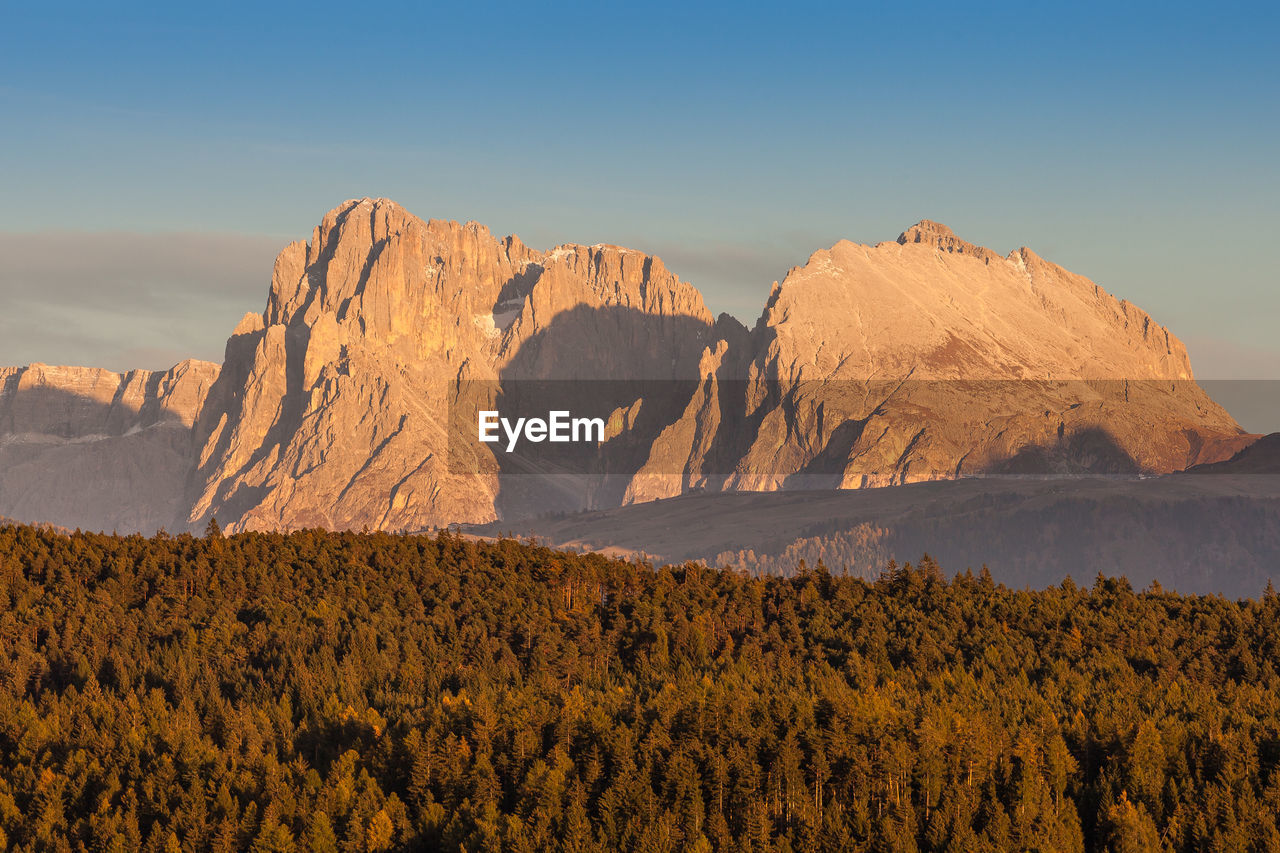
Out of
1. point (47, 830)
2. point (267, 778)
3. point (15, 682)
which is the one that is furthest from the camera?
point (15, 682)

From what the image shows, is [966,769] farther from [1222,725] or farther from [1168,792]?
[1222,725]

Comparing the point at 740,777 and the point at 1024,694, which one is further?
the point at 1024,694

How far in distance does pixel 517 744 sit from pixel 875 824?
3777 cm

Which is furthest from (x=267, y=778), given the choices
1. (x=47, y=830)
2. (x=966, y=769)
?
(x=966, y=769)

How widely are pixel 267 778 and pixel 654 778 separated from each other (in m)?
39.4

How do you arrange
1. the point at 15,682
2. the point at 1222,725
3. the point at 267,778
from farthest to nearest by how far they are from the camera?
the point at 15,682
the point at 1222,725
the point at 267,778

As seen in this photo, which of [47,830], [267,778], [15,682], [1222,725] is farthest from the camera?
[15,682]

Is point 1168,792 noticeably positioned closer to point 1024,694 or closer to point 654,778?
point 1024,694

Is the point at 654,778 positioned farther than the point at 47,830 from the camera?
Yes

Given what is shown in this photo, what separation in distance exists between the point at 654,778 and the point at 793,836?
1894 centimetres

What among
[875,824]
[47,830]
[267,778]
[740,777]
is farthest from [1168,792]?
A: [47,830]

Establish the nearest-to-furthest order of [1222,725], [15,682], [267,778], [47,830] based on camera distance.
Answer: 1. [47,830]
2. [267,778]
3. [1222,725]
4. [15,682]

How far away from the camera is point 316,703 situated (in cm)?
18212

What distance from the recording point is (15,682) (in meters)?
189
